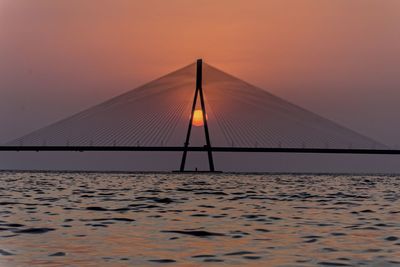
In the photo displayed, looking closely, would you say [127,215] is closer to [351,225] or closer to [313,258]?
[351,225]

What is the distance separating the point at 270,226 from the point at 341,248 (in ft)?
14.1

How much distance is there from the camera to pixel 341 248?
46.3 feet

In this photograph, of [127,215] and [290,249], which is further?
[127,215]

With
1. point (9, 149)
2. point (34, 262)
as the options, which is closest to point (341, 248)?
point (34, 262)

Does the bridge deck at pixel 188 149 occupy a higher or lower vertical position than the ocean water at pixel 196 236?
higher

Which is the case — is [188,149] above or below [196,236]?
above

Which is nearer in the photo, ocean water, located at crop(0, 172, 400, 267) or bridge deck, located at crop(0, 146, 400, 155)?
ocean water, located at crop(0, 172, 400, 267)

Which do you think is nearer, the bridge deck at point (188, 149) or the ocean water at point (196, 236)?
the ocean water at point (196, 236)

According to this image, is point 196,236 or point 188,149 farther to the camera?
point 188,149

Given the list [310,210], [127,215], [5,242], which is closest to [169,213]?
[127,215]

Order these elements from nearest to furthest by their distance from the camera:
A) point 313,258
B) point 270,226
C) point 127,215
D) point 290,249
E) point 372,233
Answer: point 313,258 < point 290,249 < point 372,233 < point 270,226 < point 127,215

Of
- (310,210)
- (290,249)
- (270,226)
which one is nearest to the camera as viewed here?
(290,249)

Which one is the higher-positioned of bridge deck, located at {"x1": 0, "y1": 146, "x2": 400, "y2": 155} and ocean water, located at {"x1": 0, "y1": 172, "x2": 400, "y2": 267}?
bridge deck, located at {"x1": 0, "y1": 146, "x2": 400, "y2": 155}

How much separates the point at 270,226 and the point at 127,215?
4.83 meters
